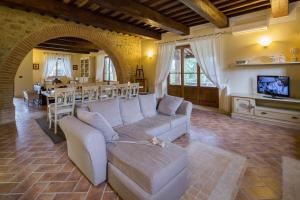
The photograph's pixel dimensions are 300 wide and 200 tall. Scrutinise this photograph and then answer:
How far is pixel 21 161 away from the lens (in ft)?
8.27

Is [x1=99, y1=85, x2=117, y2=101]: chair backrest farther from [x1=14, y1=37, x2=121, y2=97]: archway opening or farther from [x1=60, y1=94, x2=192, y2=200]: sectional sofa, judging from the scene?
[x1=14, y1=37, x2=121, y2=97]: archway opening

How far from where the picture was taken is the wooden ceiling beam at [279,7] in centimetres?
350

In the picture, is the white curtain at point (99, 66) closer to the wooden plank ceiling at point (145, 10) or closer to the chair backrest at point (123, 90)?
the wooden plank ceiling at point (145, 10)

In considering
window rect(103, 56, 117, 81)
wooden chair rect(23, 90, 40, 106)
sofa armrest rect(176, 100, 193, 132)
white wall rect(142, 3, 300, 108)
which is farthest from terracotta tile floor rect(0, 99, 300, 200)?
window rect(103, 56, 117, 81)

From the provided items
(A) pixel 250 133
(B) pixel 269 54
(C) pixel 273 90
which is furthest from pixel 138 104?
(B) pixel 269 54

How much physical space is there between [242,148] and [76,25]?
5.19m

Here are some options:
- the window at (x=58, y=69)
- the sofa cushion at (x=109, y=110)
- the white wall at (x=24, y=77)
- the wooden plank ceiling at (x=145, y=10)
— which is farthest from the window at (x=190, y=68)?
the window at (x=58, y=69)

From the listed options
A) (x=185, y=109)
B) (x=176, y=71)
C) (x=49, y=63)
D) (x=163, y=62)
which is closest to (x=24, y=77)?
(x=49, y=63)

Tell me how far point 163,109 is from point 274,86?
2.82m

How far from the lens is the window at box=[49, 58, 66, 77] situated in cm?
1085

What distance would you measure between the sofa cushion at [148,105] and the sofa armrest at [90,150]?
1355mm

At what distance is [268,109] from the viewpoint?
422cm

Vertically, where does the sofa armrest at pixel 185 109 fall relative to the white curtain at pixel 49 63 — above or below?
below

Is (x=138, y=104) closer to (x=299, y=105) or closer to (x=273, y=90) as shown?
(x=273, y=90)
